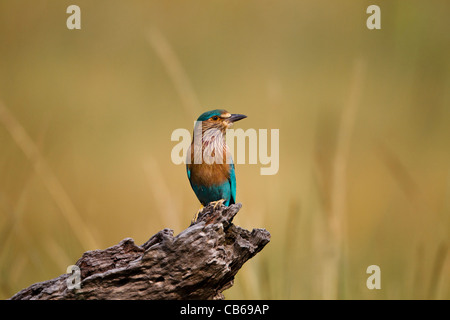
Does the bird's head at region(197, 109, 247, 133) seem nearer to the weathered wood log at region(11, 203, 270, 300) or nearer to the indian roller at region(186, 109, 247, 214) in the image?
the indian roller at region(186, 109, 247, 214)

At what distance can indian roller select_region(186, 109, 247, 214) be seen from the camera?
172 inches

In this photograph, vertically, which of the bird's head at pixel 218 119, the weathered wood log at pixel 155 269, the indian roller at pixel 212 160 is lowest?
the weathered wood log at pixel 155 269

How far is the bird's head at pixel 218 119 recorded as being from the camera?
14.8 ft

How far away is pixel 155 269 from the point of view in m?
2.94

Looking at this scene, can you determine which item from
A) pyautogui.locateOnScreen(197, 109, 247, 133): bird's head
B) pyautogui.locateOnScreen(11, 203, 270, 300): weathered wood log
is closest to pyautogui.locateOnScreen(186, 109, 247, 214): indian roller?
pyautogui.locateOnScreen(197, 109, 247, 133): bird's head

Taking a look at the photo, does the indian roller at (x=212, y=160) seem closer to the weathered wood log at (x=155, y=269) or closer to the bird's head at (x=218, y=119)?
the bird's head at (x=218, y=119)

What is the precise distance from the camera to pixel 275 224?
8547mm

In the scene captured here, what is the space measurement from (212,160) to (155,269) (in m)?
1.64

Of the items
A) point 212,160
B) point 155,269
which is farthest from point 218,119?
point 155,269

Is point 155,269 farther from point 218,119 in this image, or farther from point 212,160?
point 218,119

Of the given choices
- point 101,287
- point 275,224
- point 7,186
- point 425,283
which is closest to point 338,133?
point 425,283

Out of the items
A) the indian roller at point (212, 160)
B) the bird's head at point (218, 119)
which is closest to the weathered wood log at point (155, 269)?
the indian roller at point (212, 160)
